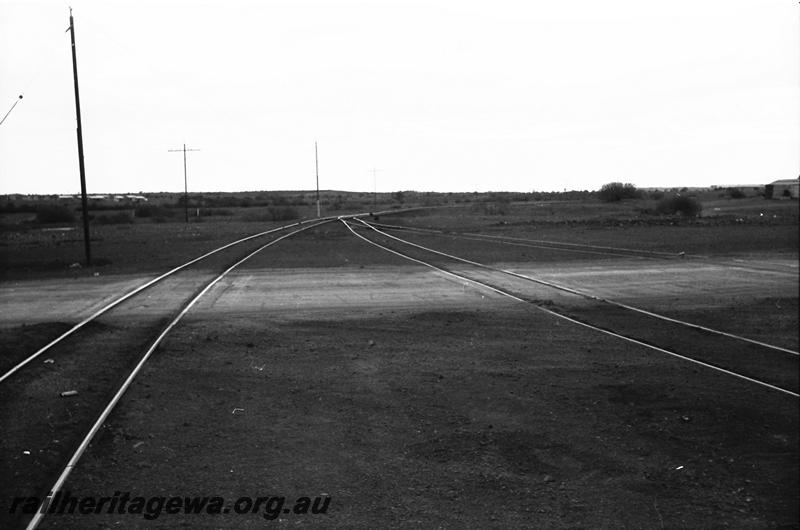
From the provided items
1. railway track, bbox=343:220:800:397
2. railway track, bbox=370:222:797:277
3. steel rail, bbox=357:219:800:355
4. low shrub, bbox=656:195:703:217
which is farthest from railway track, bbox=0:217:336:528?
railway track, bbox=370:222:797:277

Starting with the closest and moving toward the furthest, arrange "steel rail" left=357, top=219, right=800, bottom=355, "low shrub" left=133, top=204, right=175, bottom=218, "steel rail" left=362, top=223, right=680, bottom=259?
"steel rail" left=357, top=219, right=800, bottom=355, "steel rail" left=362, top=223, right=680, bottom=259, "low shrub" left=133, top=204, right=175, bottom=218

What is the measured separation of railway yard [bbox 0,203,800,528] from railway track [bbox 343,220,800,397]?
0.08m

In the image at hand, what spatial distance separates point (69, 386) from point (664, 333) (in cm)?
977

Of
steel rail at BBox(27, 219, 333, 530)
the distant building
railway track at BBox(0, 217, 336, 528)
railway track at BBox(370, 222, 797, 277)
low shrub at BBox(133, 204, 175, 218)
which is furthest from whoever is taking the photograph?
low shrub at BBox(133, 204, 175, 218)

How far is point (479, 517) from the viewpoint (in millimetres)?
5961

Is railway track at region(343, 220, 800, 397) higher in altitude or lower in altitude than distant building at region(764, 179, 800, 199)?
lower

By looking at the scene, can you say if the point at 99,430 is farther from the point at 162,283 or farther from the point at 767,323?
the point at 162,283

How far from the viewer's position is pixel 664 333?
42.8ft

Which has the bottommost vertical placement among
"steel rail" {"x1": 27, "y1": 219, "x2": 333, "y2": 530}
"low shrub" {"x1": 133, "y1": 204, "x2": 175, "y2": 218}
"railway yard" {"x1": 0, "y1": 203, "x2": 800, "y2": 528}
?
"railway yard" {"x1": 0, "y1": 203, "x2": 800, "y2": 528}

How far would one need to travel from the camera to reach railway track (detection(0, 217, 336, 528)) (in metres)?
6.87

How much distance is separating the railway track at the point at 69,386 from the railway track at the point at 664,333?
8111 mm

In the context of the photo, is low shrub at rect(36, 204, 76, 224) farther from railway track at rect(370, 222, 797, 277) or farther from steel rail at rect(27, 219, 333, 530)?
steel rail at rect(27, 219, 333, 530)

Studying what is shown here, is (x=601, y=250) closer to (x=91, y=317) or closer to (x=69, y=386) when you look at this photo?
(x=91, y=317)

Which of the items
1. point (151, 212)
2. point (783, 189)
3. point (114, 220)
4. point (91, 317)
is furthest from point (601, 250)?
point (151, 212)
